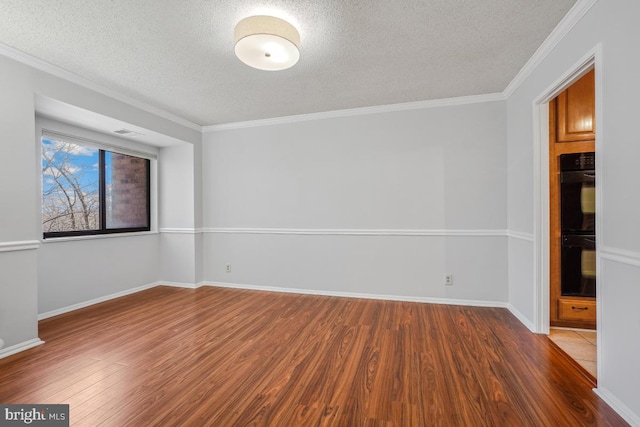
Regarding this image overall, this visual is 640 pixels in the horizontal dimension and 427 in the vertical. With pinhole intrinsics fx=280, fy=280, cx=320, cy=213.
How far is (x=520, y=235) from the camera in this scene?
9.45 ft

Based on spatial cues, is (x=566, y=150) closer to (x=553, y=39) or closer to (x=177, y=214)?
(x=553, y=39)

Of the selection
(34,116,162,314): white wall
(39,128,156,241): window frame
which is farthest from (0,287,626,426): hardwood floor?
(39,128,156,241): window frame

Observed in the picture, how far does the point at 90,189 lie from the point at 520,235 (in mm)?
5153

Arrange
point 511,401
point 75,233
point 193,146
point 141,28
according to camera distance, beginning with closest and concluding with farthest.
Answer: point 511,401 → point 141,28 → point 75,233 → point 193,146

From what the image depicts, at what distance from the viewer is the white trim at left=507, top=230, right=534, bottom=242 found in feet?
8.70

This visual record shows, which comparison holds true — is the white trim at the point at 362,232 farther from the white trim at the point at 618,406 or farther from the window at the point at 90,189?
the white trim at the point at 618,406

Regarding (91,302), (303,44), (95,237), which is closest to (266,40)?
(303,44)

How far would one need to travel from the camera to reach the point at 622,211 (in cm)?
153

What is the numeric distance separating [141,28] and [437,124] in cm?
311

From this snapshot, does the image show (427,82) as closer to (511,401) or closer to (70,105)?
(511,401)

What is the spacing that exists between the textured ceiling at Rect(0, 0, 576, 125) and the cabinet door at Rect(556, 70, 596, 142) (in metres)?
0.54

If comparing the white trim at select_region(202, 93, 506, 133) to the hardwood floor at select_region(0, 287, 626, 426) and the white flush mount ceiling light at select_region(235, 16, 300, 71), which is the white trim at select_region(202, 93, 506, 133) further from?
the hardwood floor at select_region(0, 287, 626, 426)

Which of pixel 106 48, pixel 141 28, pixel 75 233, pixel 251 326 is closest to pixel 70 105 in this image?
pixel 106 48

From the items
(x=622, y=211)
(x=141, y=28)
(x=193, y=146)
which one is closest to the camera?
(x=622, y=211)
